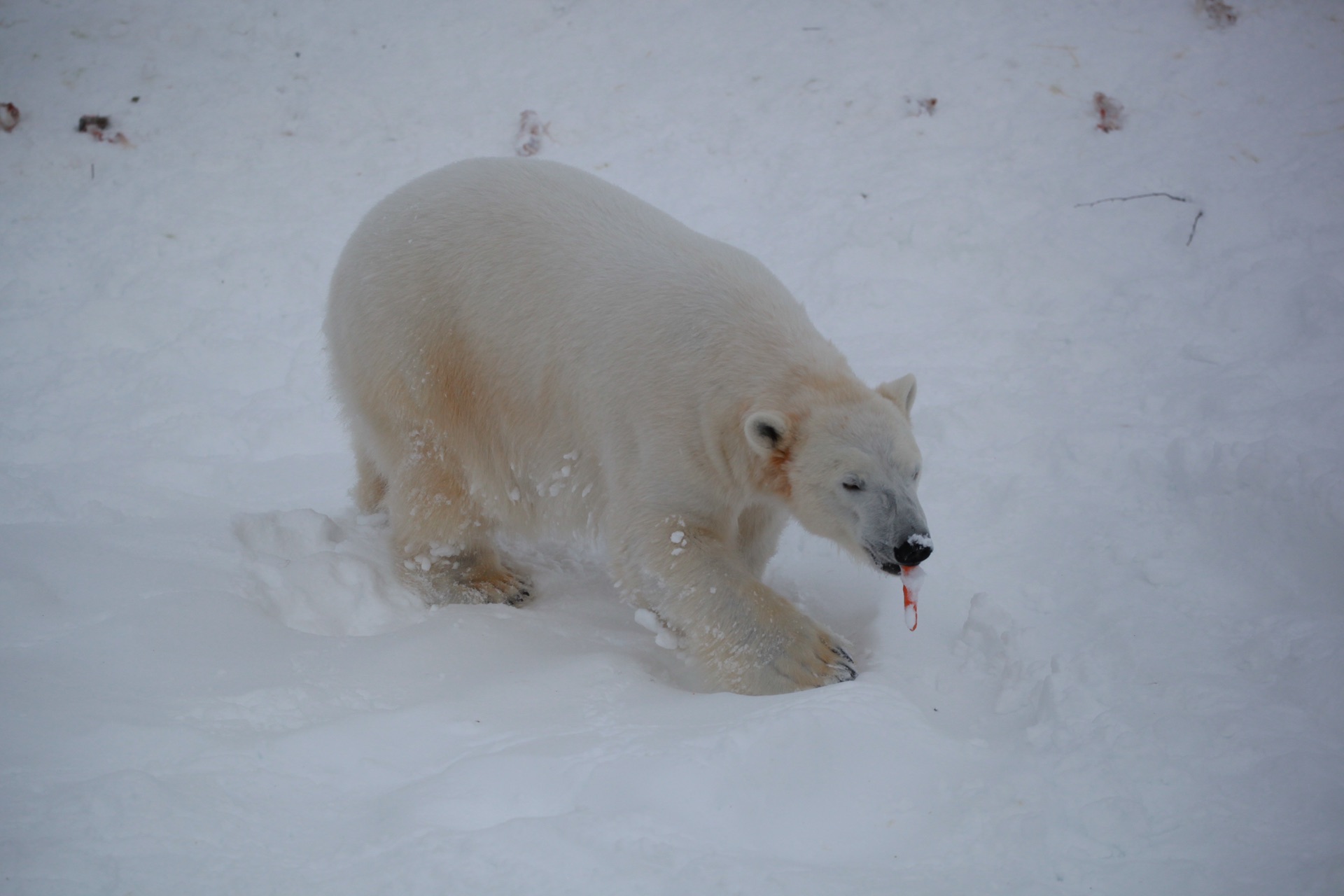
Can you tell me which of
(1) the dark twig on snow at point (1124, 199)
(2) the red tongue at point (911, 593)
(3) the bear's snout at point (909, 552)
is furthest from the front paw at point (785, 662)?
(1) the dark twig on snow at point (1124, 199)

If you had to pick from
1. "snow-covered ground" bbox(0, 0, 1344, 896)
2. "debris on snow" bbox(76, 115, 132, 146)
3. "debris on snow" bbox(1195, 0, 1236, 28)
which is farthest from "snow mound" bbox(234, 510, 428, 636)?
"debris on snow" bbox(1195, 0, 1236, 28)

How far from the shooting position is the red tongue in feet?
9.34

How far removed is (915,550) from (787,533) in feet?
4.91

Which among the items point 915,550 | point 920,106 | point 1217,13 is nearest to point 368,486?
point 915,550

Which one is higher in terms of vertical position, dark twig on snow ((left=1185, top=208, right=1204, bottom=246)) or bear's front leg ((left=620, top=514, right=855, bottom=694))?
dark twig on snow ((left=1185, top=208, right=1204, bottom=246))

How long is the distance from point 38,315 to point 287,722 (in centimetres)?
556

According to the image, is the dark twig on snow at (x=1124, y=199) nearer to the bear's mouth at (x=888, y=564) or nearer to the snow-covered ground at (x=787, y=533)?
the snow-covered ground at (x=787, y=533)

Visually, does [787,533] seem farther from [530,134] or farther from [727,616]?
[530,134]

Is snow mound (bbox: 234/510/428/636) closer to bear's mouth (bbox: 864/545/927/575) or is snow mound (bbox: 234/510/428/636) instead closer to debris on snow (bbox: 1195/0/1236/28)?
bear's mouth (bbox: 864/545/927/575)

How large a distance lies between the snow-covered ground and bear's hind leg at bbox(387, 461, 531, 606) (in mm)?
136

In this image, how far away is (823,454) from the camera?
2916 mm

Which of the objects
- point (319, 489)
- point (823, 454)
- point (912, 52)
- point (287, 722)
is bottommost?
point (319, 489)

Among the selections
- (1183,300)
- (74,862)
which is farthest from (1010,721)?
(1183,300)

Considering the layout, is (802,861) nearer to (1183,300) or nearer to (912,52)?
(1183,300)
